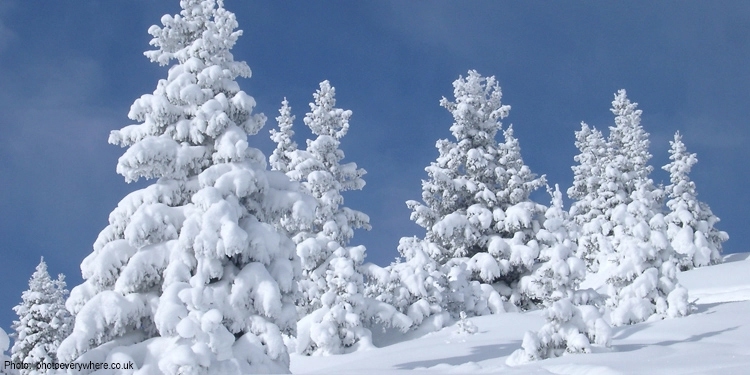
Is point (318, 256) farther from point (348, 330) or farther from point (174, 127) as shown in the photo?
point (174, 127)

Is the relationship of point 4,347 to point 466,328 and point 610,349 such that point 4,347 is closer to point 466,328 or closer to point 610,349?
point 610,349

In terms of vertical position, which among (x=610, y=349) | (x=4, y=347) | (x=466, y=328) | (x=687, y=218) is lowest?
(x=610, y=349)

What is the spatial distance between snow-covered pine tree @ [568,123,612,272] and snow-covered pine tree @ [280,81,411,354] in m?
24.3

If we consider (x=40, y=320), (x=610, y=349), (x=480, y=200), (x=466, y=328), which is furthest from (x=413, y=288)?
(x=40, y=320)

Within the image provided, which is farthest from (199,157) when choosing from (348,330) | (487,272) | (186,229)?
(487,272)

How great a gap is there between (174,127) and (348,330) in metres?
9.26

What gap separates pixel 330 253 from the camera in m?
26.1

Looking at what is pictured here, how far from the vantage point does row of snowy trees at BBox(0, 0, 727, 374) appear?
14508 millimetres

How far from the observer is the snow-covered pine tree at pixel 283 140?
3077 centimetres

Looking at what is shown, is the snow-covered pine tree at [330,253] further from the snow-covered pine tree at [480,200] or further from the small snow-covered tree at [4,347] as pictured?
the small snow-covered tree at [4,347]

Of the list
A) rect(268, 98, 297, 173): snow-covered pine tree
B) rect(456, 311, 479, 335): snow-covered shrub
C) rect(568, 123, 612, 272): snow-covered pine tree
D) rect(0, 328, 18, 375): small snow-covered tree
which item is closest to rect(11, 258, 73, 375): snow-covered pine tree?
rect(268, 98, 297, 173): snow-covered pine tree

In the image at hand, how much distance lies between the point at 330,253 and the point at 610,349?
14.1 metres

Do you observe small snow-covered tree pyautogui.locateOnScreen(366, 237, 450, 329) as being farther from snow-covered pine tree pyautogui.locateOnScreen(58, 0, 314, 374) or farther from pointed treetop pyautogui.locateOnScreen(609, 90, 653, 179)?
pointed treetop pyautogui.locateOnScreen(609, 90, 653, 179)

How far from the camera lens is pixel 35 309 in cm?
3378
